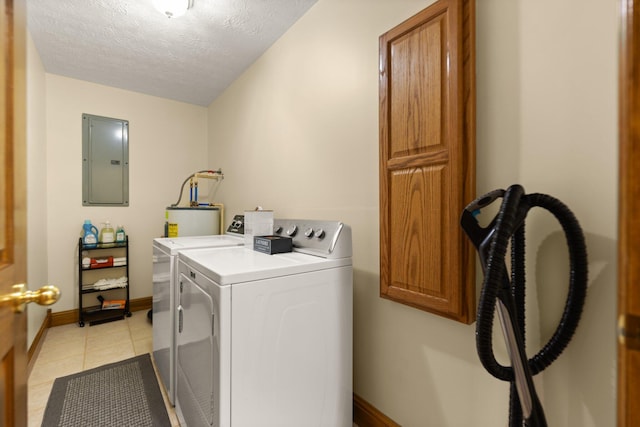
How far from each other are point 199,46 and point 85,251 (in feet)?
7.85

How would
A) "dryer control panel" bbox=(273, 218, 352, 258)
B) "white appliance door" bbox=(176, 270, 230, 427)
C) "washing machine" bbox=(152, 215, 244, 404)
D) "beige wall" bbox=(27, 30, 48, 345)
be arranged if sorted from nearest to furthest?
"white appliance door" bbox=(176, 270, 230, 427)
"dryer control panel" bbox=(273, 218, 352, 258)
"washing machine" bbox=(152, 215, 244, 404)
"beige wall" bbox=(27, 30, 48, 345)

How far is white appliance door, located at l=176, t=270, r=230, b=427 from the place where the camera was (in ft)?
3.37

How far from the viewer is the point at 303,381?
1.23 meters

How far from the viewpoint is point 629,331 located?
36 cm

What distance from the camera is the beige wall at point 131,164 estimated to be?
9.39ft

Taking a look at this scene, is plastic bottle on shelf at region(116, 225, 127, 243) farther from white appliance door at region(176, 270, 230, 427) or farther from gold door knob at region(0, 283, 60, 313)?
gold door knob at region(0, 283, 60, 313)

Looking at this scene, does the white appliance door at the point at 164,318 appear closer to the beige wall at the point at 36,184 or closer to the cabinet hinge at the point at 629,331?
the beige wall at the point at 36,184

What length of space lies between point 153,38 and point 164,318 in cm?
207

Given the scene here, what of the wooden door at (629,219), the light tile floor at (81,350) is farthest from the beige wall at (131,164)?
the wooden door at (629,219)

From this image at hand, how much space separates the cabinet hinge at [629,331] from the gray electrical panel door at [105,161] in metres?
3.83

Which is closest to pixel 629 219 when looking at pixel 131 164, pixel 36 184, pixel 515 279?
pixel 515 279

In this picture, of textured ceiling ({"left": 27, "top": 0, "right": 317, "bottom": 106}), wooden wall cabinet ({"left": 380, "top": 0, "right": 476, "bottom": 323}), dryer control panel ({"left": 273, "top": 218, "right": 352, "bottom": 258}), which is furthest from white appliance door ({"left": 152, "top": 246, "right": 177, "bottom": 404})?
textured ceiling ({"left": 27, "top": 0, "right": 317, "bottom": 106})

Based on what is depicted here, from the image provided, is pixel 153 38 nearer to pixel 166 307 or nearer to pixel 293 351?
pixel 166 307

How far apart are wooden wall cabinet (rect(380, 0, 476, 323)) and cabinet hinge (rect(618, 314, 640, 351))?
2.22 ft
